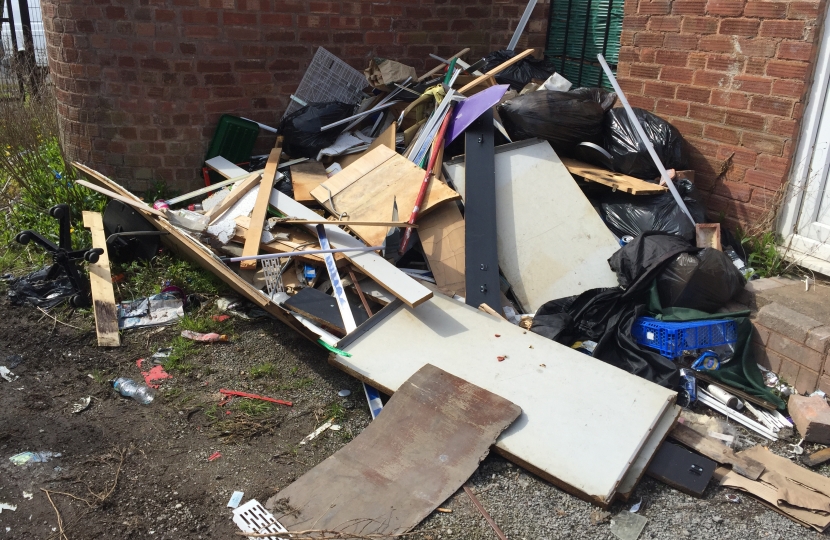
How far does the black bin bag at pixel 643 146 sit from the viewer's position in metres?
4.71

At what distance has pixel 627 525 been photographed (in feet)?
9.35

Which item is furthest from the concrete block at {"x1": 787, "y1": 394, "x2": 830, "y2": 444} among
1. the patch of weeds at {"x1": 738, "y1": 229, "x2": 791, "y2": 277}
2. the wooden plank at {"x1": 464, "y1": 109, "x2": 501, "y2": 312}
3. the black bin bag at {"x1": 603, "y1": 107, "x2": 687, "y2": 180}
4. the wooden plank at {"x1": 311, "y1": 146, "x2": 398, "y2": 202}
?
the wooden plank at {"x1": 311, "y1": 146, "x2": 398, "y2": 202}

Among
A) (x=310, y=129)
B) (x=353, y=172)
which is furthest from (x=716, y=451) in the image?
(x=310, y=129)

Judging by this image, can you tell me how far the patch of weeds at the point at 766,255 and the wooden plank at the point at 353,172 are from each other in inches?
99.9

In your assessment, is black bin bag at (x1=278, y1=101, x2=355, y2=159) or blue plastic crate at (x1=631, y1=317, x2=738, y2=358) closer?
blue plastic crate at (x1=631, y1=317, x2=738, y2=358)

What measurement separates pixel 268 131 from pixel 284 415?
9.85 ft

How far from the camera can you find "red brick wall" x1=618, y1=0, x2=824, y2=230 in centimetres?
422

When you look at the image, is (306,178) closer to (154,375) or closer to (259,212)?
(259,212)

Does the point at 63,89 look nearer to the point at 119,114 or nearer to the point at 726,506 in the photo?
the point at 119,114

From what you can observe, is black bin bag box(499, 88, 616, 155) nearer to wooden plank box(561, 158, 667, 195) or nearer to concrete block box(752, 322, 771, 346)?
wooden plank box(561, 158, 667, 195)

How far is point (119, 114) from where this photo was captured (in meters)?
5.34

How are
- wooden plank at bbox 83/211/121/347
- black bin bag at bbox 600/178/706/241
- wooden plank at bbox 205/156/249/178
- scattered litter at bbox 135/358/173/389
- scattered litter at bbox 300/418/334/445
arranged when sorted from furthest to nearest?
1. wooden plank at bbox 205/156/249/178
2. black bin bag at bbox 600/178/706/241
3. wooden plank at bbox 83/211/121/347
4. scattered litter at bbox 135/358/173/389
5. scattered litter at bbox 300/418/334/445

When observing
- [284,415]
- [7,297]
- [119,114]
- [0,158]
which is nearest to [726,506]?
[284,415]

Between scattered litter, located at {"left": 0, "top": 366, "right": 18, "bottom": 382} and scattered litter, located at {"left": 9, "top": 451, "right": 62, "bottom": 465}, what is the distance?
0.80m
